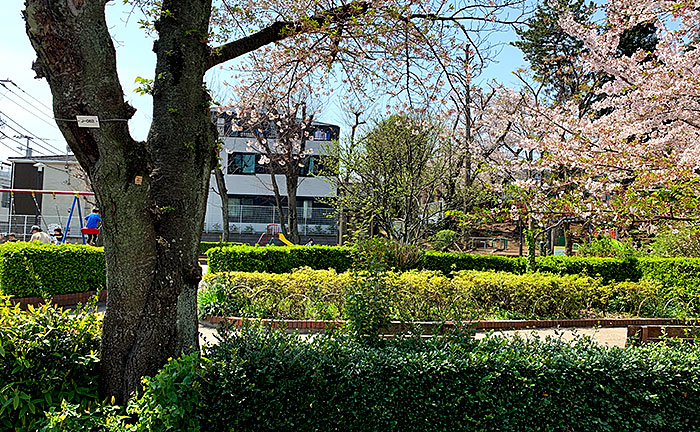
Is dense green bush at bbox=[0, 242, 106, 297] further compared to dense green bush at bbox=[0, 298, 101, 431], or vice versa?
dense green bush at bbox=[0, 242, 106, 297]

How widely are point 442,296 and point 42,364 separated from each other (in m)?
5.92

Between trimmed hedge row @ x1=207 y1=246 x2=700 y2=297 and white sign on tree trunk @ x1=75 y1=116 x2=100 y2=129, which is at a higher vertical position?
white sign on tree trunk @ x1=75 y1=116 x2=100 y2=129

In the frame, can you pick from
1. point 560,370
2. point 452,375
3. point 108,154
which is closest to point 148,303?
point 108,154

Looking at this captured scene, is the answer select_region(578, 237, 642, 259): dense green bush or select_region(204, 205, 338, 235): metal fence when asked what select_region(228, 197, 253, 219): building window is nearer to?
select_region(204, 205, 338, 235): metal fence

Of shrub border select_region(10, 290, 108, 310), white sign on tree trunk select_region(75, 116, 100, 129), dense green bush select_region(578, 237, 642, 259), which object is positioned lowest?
shrub border select_region(10, 290, 108, 310)

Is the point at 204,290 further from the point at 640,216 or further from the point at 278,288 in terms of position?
the point at 640,216

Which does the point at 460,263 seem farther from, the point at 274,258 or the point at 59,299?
the point at 59,299

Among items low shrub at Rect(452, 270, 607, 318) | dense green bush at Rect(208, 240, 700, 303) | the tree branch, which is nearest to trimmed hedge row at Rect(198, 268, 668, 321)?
low shrub at Rect(452, 270, 607, 318)

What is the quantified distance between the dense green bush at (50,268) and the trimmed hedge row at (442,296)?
2545 millimetres

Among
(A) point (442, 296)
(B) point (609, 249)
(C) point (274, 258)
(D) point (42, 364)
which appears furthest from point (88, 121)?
(B) point (609, 249)

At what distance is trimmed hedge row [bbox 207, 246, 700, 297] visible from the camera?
11180 mm

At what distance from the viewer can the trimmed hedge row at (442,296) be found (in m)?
7.76

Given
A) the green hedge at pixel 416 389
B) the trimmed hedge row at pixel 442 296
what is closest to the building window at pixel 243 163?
the trimmed hedge row at pixel 442 296

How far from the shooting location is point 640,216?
5.38 meters
